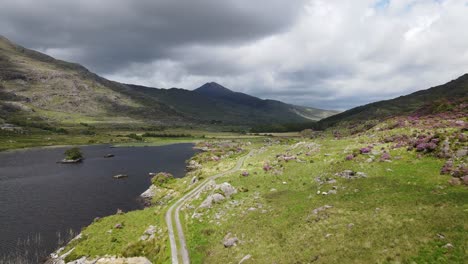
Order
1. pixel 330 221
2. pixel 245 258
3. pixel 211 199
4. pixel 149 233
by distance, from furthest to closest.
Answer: pixel 211 199
pixel 149 233
pixel 330 221
pixel 245 258

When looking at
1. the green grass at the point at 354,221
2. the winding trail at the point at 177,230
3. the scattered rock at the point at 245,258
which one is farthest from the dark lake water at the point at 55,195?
the scattered rock at the point at 245,258

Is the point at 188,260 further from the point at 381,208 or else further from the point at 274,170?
the point at 274,170

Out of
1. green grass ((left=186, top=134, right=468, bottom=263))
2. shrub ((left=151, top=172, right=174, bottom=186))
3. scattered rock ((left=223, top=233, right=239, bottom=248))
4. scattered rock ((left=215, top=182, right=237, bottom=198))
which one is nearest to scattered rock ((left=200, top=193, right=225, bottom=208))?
scattered rock ((left=215, top=182, right=237, bottom=198))

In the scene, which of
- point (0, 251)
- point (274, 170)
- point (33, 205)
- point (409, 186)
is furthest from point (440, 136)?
point (33, 205)

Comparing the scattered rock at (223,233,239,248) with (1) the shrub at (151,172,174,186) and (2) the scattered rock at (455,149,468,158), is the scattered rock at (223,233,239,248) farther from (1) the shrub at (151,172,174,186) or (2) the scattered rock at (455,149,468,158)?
(1) the shrub at (151,172,174,186)

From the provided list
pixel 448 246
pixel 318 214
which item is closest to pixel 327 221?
pixel 318 214

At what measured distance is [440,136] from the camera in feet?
173

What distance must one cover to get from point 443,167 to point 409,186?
7133mm

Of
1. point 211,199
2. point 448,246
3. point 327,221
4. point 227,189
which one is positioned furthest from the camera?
point 227,189

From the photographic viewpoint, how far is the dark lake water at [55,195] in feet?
192

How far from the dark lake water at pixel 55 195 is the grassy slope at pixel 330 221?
13477mm

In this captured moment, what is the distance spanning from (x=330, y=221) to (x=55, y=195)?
303ft

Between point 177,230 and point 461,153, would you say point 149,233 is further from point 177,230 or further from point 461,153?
point 461,153

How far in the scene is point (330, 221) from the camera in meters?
35.4
